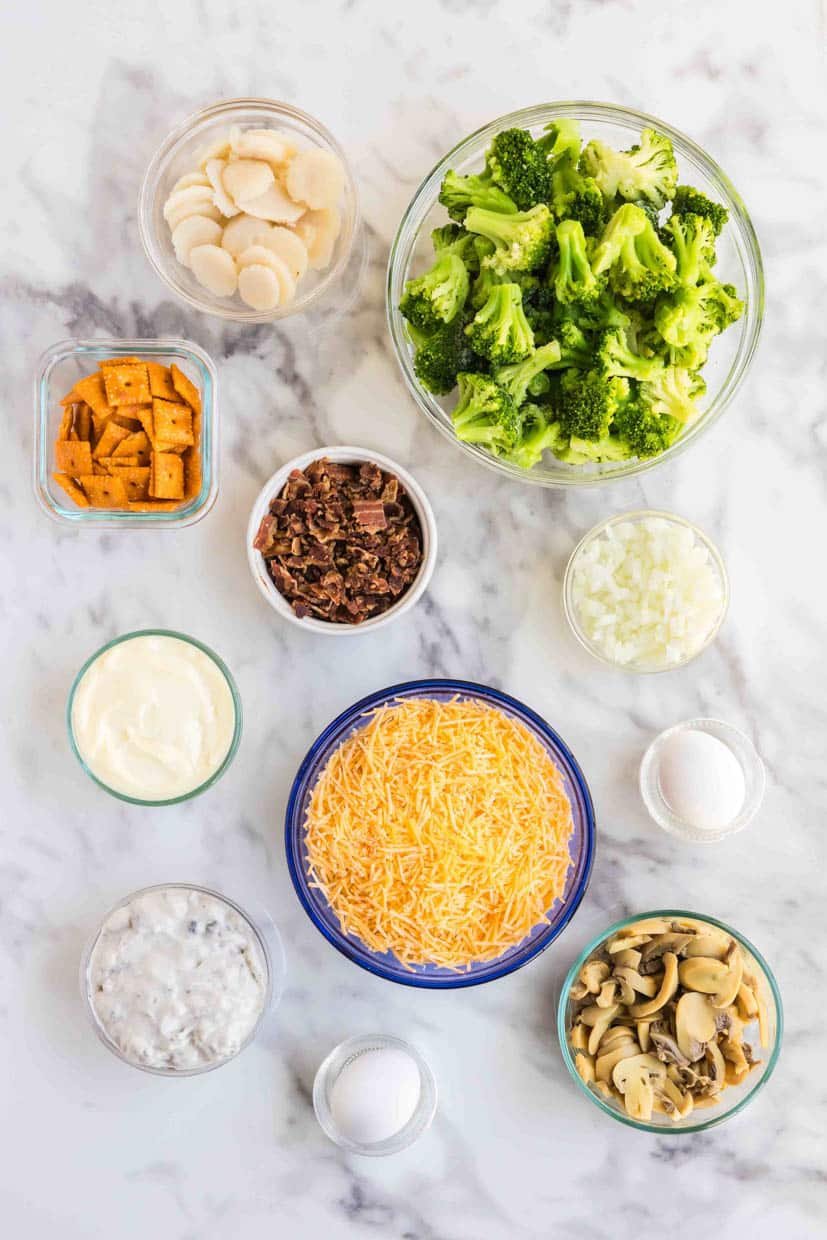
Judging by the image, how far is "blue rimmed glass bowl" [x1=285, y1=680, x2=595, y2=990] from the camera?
2051mm

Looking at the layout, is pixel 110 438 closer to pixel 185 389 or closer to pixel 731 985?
pixel 185 389

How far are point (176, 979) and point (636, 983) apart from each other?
93 centimetres

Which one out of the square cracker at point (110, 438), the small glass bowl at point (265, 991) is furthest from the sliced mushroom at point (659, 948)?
the square cracker at point (110, 438)

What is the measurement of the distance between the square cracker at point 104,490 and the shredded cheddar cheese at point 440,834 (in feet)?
2.26

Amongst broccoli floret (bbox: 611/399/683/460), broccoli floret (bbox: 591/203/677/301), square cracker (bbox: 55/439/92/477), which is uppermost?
broccoli floret (bbox: 591/203/677/301)

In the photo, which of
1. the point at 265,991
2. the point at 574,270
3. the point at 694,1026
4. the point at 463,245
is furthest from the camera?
the point at 265,991

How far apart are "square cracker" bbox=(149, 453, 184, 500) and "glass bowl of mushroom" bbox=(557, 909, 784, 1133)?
1251 millimetres

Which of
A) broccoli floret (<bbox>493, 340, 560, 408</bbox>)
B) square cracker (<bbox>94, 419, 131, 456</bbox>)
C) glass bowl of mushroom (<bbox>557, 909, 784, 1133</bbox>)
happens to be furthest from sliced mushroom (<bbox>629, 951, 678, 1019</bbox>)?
square cracker (<bbox>94, 419, 131, 456</bbox>)

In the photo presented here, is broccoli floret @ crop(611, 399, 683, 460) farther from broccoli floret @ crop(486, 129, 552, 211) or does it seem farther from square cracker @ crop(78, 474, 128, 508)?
square cracker @ crop(78, 474, 128, 508)

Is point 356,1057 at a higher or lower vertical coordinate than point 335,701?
lower

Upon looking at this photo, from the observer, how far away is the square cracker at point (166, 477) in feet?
6.63

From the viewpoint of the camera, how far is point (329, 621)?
6.85 ft

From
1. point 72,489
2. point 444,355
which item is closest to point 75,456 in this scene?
point 72,489

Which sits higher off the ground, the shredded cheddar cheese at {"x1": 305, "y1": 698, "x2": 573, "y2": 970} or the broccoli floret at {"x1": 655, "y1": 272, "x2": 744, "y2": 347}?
the broccoli floret at {"x1": 655, "y1": 272, "x2": 744, "y2": 347}
